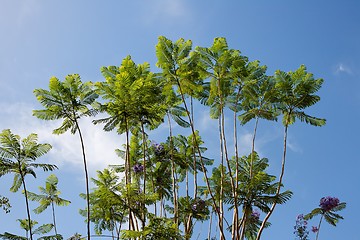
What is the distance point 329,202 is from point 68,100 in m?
14.1

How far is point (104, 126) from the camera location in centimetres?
1900

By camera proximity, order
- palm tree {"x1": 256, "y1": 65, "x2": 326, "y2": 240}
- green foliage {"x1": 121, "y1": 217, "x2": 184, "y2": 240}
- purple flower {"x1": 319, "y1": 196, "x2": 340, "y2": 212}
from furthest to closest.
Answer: purple flower {"x1": 319, "y1": 196, "x2": 340, "y2": 212}
palm tree {"x1": 256, "y1": 65, "x2": 326, "y2": 240}
green foliage {"x1": 121, "y1": 217, "x2": 184, "y2": 240}

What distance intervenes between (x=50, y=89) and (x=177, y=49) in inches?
210

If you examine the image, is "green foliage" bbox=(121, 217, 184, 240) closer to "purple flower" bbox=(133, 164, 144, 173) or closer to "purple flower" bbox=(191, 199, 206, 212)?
"purple flower" bbox=(191, 199, 206, 212)

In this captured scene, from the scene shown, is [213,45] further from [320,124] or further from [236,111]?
[320,124]

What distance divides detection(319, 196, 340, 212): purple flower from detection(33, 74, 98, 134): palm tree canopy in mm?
12834

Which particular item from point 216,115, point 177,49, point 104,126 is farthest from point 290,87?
point 104,126

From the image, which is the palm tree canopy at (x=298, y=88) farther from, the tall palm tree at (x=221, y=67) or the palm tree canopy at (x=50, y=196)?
the palm tree canopy at (x=50, y=196)

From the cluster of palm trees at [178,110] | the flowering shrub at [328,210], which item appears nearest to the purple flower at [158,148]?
the cluster of palm trees at [178,110]

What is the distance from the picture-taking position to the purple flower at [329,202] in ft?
79.6

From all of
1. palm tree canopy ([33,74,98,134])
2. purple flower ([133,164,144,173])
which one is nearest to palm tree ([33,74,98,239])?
palm tree canopy ([33,74,98,134])

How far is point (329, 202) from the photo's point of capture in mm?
24266

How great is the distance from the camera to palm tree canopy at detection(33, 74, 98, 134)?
18609 mm

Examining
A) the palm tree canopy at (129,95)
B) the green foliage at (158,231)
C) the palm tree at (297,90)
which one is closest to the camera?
the green foliage at (158,231)
